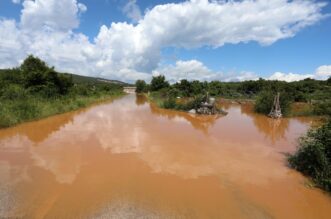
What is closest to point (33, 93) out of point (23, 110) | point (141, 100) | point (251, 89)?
point (23, 110)

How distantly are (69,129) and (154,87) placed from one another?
33.0 meters

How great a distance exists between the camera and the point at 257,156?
717cm

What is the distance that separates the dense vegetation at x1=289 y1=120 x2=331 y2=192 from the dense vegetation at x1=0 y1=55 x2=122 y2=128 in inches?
449

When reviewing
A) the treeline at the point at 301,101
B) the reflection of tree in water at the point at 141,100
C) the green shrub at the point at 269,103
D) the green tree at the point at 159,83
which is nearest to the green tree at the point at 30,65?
the treeline at the point at 301,101

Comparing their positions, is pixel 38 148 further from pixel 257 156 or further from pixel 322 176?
pixel 322 176

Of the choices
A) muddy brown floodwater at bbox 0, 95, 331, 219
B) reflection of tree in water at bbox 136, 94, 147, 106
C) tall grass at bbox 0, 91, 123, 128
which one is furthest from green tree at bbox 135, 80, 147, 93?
muddy brown floodwater at bbox 0, 95, 331, 219

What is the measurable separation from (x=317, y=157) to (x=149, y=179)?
376cm

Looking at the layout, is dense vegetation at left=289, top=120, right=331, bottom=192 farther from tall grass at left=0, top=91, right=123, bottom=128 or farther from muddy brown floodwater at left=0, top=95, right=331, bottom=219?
tall grass at left=0, top=91, right=123, bottom=128

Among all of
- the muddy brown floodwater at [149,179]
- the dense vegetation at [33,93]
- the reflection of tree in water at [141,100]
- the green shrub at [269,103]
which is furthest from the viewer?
the reflection of tree in water at [141,100]

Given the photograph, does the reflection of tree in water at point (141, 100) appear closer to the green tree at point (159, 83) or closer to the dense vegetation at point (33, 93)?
the green tree at point (159, 83)

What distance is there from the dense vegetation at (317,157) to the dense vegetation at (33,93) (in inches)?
449

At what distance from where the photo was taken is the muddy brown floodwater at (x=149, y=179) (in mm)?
4004

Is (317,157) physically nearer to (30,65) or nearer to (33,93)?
(33,93)

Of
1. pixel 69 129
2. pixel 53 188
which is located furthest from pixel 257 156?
pixel 69 129
